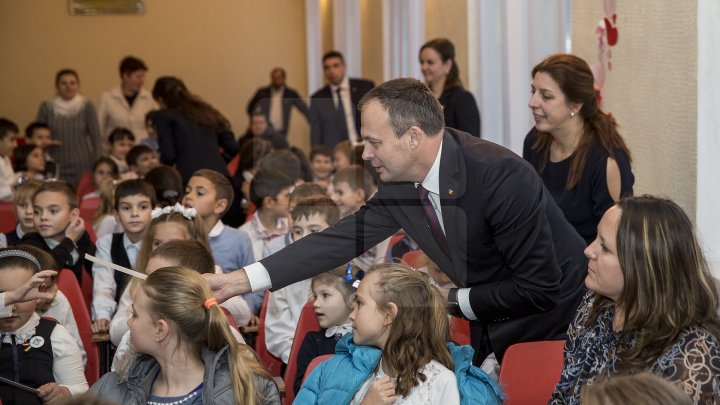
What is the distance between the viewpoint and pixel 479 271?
291cm

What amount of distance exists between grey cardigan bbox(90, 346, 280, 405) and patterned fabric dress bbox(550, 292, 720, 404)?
80 cm

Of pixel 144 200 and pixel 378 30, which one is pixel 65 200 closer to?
pixel 144 200

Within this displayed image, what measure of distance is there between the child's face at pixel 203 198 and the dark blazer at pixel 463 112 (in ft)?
5.07

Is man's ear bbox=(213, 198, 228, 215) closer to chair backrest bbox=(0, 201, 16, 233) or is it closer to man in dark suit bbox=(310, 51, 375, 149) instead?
chair backrest bbox=(0, 201, 16, 233)

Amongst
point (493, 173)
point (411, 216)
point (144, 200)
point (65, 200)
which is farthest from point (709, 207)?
point (65, 200)

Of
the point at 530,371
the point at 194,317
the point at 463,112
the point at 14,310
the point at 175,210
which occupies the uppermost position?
the point at 463,112

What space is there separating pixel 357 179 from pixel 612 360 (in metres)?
3.57

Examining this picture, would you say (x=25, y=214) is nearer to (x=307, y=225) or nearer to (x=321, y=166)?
(x=307, y=225)

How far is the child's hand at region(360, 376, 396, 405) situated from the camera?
8.34 feet

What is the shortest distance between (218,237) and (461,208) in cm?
217

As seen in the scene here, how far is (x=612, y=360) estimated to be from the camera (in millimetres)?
2326

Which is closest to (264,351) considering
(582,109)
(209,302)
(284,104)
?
(209,302)

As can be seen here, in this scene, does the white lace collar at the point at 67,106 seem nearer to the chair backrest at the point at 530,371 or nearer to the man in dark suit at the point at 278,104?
the man in dark suit at the point at 278,104

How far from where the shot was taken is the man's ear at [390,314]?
2.75 meters
